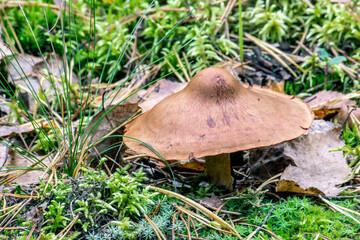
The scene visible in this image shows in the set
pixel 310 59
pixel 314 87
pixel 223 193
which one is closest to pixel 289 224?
pixel 223 193

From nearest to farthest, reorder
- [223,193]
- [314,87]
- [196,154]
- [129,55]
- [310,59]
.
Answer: [196,154] → [223,193] → [314,87] → [310,59] → [129,55]

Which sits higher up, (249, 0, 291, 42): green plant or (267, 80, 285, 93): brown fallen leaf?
(249, 0, 291, 42): green plant

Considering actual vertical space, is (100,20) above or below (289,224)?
above

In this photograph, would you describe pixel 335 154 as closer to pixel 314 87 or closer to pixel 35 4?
pixel 314 87

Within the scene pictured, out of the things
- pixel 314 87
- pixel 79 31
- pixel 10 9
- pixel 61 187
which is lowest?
pixel 314 87

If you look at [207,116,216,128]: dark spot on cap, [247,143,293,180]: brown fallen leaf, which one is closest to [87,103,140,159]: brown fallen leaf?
[207,116,216,128]: dark spot on cap

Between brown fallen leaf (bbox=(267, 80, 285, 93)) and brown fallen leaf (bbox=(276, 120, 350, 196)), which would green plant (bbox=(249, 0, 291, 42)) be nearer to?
brown fallen leaf (bbox=(267, 80, 285, 93))

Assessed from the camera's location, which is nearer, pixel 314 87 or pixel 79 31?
pixel 314 87
